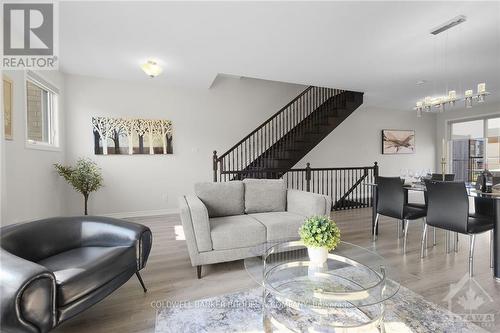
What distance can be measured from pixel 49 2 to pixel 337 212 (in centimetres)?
536

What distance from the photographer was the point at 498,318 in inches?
72.2

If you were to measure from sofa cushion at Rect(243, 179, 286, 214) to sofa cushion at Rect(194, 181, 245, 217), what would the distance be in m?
0.10

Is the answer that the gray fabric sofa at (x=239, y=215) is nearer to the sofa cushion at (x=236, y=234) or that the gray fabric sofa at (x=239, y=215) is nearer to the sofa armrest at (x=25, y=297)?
the sofa cushion at (x=236, y=234)

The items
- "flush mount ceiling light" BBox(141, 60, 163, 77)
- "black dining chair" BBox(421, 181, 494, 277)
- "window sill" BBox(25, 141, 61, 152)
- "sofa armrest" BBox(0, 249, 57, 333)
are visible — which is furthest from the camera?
"flush mount ceiling light" BBox(141, 60, 163, 77)

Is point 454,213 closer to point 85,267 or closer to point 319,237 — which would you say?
point 319,237

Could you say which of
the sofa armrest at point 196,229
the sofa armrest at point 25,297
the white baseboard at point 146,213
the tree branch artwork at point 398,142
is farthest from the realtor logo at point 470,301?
the tree branch artwork at point 398,142

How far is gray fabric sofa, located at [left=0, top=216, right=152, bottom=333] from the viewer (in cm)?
126

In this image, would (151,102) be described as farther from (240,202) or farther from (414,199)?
(414,199)

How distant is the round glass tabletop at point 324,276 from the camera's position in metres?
1.47

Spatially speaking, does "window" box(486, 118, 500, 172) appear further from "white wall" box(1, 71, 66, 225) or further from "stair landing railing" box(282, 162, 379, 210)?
"white wall" box(1, 71, 66, 225)

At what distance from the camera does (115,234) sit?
7.09 feet

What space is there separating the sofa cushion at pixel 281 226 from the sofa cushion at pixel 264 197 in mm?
307

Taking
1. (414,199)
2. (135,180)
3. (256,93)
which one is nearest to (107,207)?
(135,180)

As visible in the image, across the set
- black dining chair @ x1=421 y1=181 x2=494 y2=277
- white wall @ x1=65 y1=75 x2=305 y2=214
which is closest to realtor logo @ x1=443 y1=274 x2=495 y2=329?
black dining chair @ x1=421 y1=181 x2=494 y2=277
